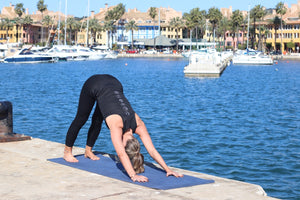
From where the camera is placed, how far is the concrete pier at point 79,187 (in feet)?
21.6

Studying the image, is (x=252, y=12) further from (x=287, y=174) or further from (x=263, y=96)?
(x=287, y=174)

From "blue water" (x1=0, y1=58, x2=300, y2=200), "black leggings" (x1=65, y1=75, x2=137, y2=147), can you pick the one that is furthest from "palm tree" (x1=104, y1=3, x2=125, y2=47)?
A: "black leggings" (x1=65, y1=75, x2=137, y2=147)

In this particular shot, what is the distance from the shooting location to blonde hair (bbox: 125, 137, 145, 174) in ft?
25.7

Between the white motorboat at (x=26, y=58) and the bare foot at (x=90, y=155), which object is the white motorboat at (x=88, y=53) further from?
the bare foot at (x=90, y=155)

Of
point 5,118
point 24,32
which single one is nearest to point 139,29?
point 24,32

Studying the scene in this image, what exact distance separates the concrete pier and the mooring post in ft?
6.44

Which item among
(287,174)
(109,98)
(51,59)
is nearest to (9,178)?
(109,98)

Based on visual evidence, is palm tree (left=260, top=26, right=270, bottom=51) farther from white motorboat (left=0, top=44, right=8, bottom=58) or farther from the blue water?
the blue water

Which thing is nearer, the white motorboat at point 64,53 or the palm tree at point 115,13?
the white motorboat at point 64,53

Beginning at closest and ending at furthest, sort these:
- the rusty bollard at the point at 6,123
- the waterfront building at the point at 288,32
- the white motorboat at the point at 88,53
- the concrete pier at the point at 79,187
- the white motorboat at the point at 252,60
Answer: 1. the concrete pier at the point at 79,187
2. the rusty bollard at the point at 6,123
3. the white motorboat at the point at 252,60
4. the white motorboat at the point at 88,53
5. the waterfront building at the point at 288,32

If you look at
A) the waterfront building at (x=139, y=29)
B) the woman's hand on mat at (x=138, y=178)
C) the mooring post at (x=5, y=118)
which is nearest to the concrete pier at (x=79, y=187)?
the woman's hand on mat at (x=138, y=178)

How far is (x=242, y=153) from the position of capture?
15992 millimetres

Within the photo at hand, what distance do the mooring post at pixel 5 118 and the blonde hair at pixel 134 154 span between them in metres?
3.47

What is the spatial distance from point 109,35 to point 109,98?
177677 millimetres
